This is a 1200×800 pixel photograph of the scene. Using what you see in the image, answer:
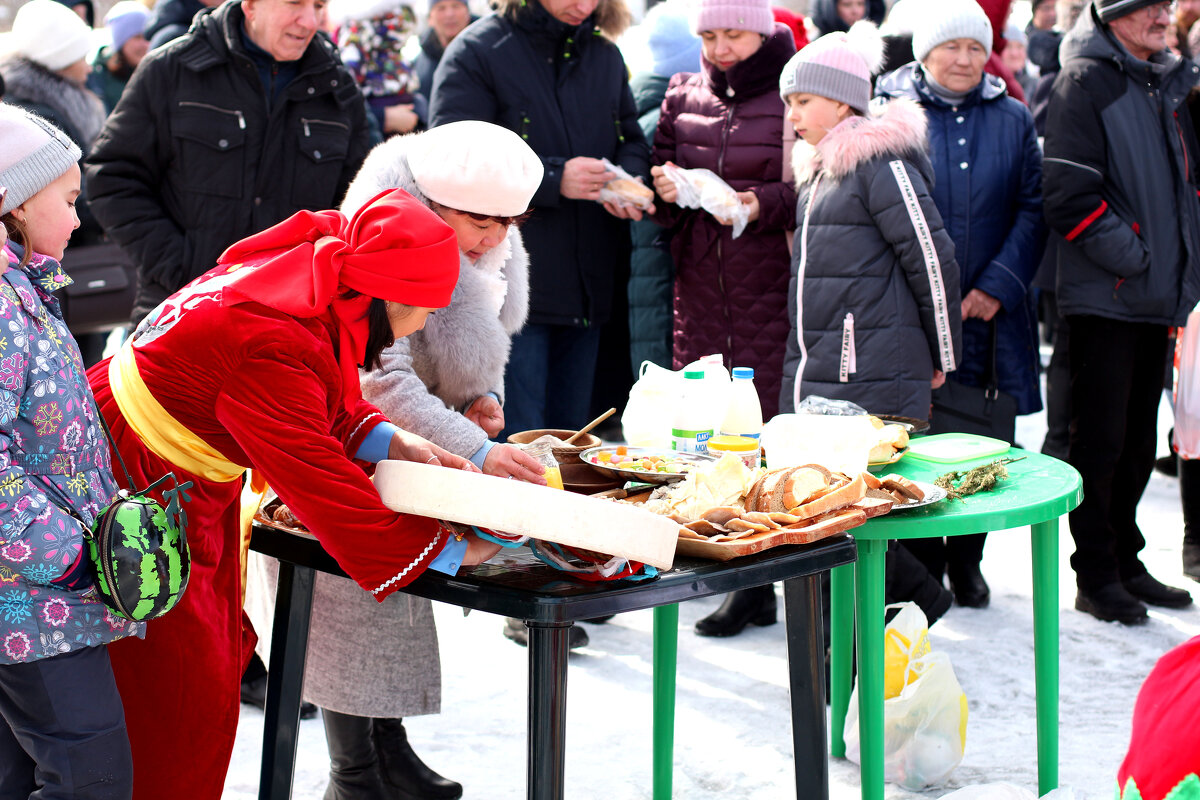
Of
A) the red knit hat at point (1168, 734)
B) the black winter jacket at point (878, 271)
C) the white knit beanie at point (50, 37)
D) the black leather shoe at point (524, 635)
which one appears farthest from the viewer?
the white knit beanie at point (50, 37)

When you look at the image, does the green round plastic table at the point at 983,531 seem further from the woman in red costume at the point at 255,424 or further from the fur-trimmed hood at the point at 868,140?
the fur-trimmed hood at the point at 868,140

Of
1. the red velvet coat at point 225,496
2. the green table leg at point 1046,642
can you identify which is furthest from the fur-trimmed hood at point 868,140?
the red velvet coat at point 225,496

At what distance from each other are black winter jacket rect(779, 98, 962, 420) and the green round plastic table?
2.54 feet

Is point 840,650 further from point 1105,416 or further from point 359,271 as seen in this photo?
point 359,271

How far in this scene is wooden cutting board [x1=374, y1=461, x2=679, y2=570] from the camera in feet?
5.38

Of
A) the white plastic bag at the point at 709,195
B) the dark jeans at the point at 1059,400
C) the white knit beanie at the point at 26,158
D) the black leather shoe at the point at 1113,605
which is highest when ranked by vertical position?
the white knit beanie at the point at 26,158

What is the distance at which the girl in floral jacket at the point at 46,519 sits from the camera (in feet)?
5.65

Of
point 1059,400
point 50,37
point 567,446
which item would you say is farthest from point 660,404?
point 50,37

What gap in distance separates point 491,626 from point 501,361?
1.50 meters

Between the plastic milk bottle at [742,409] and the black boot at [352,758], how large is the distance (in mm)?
996

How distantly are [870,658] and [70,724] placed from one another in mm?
1407

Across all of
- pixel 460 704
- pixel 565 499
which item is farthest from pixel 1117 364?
pixel 565 499

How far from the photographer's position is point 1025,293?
12.7 ft

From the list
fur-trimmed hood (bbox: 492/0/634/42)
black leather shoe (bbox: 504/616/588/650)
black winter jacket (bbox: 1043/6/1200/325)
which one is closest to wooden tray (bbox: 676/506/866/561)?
black leather shoe (bbox: 504/616/588/650)
